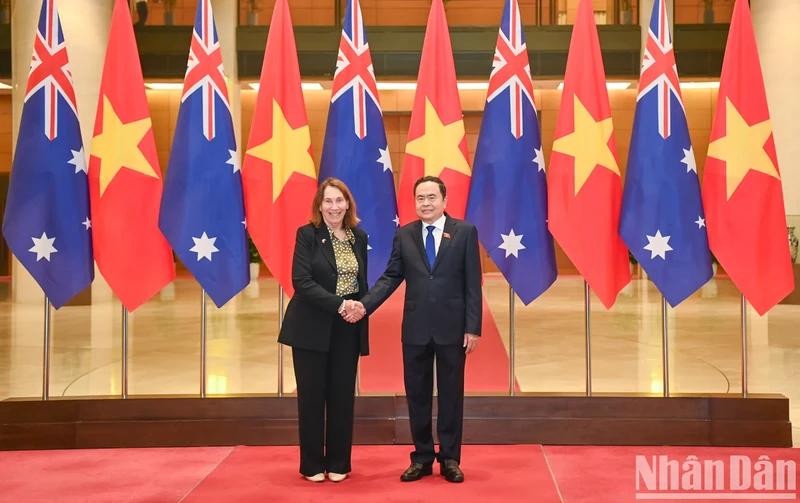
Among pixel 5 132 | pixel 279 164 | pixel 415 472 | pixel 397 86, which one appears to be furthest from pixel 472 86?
pixel 415 472

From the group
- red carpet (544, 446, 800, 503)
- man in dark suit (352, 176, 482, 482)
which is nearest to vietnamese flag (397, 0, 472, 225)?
man in dark suit (352, 176, 482, 482)

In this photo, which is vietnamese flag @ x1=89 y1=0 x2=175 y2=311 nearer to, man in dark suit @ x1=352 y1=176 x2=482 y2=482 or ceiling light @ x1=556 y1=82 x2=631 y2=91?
man in dark suit @ x1=352 y1=176 x2=482 y2=482

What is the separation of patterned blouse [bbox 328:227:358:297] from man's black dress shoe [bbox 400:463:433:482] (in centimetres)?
99

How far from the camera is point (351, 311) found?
14.5ft

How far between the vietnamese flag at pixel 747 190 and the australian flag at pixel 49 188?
3987mm

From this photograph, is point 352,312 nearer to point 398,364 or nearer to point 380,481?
point 380,481

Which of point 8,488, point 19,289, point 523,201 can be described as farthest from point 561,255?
point 8,488

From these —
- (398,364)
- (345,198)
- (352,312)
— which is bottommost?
(398,364)

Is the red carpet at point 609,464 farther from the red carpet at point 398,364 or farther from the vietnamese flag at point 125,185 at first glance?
the vietnamese flag at point 125,185

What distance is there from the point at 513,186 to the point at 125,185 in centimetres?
246

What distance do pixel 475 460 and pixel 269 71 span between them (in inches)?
109

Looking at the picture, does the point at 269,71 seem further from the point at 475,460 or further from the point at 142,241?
the point at 475,460

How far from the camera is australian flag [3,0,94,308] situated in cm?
539

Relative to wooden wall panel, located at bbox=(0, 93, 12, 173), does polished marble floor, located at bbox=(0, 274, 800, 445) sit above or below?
below
